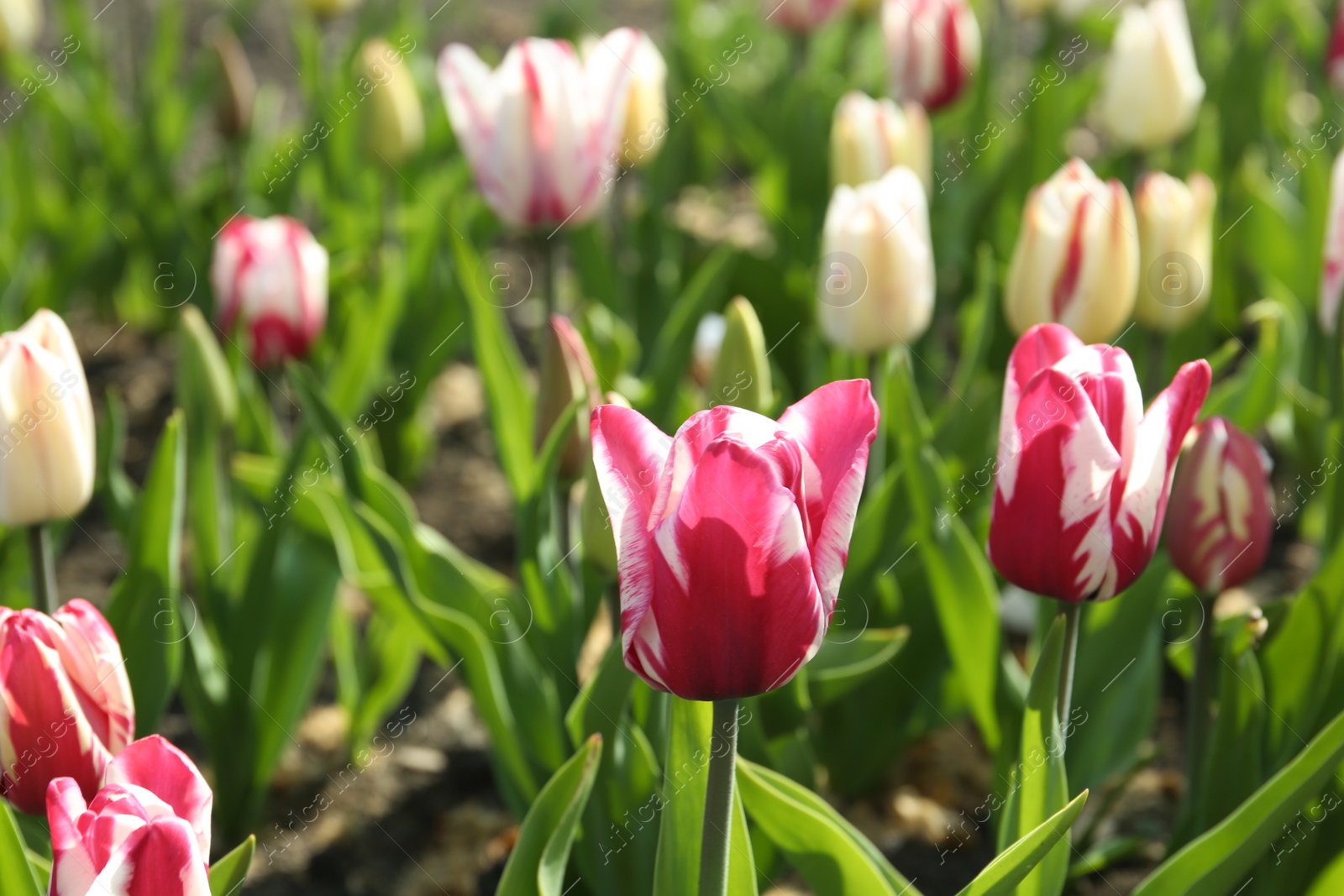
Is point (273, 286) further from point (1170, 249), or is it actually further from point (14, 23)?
point (14, 23)

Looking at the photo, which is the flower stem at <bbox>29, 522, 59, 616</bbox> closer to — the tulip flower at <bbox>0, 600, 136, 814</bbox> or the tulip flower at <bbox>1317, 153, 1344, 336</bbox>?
the tulip flower at <bbox>0, 600, 136, 814</bbox>

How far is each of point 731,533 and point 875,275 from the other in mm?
915

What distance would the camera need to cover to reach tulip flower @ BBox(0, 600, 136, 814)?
3.30 feet

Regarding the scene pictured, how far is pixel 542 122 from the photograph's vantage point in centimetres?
180

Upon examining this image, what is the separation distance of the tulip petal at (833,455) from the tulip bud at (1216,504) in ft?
1.88

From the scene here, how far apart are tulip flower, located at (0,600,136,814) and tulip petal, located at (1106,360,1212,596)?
773mm

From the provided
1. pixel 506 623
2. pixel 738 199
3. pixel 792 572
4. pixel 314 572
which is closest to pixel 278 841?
pixel 314 572

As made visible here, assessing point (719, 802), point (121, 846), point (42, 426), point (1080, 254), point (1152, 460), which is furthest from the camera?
point (1080, 254)

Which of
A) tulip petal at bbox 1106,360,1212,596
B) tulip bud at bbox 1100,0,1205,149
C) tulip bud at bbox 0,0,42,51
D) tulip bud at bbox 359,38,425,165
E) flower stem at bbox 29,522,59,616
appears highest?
tulip bud at bbox 0,0,42,51

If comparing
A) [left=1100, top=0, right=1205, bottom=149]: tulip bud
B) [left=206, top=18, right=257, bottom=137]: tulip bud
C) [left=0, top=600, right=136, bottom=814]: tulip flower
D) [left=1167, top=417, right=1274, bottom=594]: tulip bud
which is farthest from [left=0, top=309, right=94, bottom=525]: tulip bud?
[left=1100, top=0, right=1205, bottom=149]: tulip bud

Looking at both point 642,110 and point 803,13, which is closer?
point 642,110

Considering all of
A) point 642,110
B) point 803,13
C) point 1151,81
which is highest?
point 642,110

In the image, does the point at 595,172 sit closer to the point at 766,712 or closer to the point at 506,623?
the point at 506,623

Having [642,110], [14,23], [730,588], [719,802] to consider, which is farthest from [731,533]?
[14,23]
